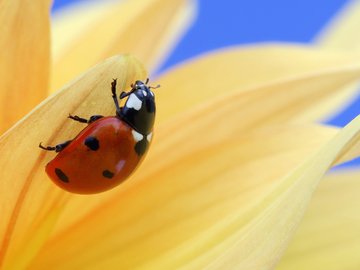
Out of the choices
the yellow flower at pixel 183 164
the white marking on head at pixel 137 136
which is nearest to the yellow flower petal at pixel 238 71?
the yellow flower at pixel 183 164

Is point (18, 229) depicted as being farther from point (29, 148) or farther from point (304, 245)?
point (304, 245)

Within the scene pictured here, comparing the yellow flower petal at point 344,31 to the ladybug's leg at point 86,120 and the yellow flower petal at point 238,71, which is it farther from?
the ladybug's leg at point 86,120

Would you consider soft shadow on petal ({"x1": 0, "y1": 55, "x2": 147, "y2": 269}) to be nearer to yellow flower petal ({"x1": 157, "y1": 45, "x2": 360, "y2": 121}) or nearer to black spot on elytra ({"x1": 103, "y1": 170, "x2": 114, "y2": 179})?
black spot on elytra ({"x1": 103, "y1": 170, "x2": 114, "y2": 179})

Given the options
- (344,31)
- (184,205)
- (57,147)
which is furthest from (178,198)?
(344,31)

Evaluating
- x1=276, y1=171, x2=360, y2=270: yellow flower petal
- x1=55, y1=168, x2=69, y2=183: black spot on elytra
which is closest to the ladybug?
x1=55, y1=168, x2=69, y2=183: black spot on elytra

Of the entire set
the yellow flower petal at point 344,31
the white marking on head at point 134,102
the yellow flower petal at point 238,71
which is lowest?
the white marking on head at point 134,102

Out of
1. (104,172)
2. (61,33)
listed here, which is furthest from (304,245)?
(61,33)
